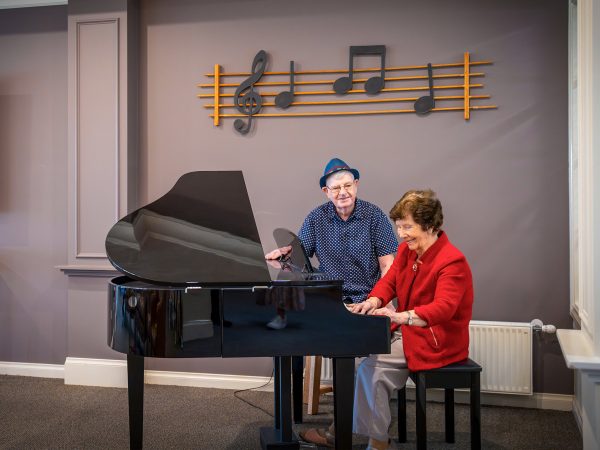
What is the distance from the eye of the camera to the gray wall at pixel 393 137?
3.44 m

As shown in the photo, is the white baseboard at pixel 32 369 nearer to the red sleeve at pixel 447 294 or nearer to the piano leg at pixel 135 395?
the piano leg at pixel 135 395

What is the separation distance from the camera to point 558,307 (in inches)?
135

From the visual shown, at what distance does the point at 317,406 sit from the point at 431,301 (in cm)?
124

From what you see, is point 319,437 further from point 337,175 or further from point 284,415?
point 337,175

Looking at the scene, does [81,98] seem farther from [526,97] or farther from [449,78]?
[526,97]

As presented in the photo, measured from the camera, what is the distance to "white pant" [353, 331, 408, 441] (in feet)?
8.07

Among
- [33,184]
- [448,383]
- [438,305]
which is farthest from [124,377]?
[438,305]

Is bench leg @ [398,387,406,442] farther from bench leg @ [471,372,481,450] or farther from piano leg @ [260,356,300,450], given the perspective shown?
piano leg @ [260,356,300,450]

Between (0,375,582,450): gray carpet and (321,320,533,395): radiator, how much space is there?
164 mm

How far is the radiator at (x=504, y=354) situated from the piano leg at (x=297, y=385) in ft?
Result: 3.31

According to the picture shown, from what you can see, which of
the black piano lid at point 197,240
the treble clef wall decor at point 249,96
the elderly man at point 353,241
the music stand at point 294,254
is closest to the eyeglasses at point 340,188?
the elderly man at point 353,241

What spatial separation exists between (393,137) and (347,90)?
41 cm

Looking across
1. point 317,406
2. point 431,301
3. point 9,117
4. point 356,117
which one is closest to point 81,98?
point 9,117

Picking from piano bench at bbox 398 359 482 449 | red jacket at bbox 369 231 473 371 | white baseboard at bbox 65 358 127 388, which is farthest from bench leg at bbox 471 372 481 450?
white baseboard at bbox 65 358 127 388
